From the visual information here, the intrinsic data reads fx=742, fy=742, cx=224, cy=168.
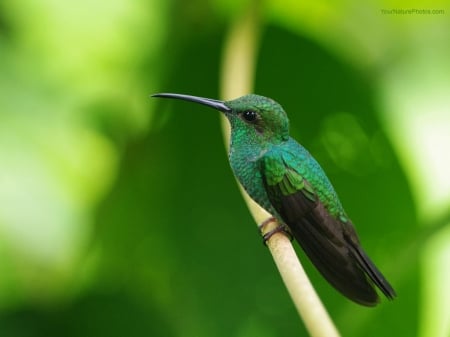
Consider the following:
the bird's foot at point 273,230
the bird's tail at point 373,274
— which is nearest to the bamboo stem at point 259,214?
the bird's foot at point 273,230

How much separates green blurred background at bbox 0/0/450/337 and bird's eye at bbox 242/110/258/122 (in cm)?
16

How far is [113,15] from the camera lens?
2422 millimetres

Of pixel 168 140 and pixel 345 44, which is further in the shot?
pixel 345 44

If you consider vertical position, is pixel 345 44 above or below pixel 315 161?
above

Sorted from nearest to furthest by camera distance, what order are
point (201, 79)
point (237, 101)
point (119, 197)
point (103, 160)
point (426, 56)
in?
point (237, 101) → point (119, 197) → point (201, 79) → point (103, 160) → point (426, 56)

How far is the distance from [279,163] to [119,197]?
1.30ft

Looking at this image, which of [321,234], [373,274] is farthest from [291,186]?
[373,274]

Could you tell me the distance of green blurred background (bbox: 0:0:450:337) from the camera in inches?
62.4

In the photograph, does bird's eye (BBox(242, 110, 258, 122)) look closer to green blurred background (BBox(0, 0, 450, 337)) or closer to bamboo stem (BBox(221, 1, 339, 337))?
bamboo stem (BBox(221, 1, 339, 337))

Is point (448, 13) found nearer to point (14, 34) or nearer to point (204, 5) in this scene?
point (204, 5)

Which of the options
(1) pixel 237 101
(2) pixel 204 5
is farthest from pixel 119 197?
(2) pixel 204 5

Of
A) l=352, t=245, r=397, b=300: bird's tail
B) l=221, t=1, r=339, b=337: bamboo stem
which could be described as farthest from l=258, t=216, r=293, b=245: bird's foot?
l=352, t=245, r=397, b=300: bird's tail

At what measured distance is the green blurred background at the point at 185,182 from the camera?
5.20ft

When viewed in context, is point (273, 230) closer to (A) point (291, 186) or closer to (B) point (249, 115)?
(A) point (291, 186)
